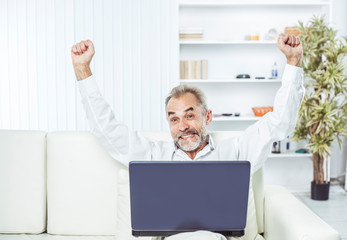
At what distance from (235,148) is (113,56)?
2.39 m

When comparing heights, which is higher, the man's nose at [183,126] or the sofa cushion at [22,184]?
the man's nose at [183,126]

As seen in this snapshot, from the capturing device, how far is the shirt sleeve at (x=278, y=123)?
5.77ft

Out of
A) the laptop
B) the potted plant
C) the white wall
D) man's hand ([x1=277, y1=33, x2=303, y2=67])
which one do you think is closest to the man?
man's hand ([x1=277, y1=33, x2=303, y2=67])

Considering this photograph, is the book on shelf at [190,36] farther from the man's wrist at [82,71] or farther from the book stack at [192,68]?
the man's wrist at [82,71]

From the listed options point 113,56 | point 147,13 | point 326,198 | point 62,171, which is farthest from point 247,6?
point 62,171

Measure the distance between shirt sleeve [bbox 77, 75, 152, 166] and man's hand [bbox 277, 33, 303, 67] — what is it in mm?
767

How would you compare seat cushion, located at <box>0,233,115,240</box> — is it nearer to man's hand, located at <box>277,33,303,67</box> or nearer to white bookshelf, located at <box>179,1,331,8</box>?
man's hand, located at <box>277,33,303,67</box>

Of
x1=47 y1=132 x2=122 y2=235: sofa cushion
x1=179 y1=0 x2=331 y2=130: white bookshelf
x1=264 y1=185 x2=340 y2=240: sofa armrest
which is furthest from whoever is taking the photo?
x1=179 y1=0 x2=331 y2=130: white bookshelf

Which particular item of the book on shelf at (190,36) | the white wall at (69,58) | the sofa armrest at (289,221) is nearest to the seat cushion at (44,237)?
the sofa armrest at (289,221)

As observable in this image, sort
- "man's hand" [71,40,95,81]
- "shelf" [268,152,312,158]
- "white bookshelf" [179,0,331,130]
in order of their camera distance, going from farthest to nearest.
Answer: "white bookshelf" [179,0,331,130] < "shelf" [268,152,312,158] < "man's hand" [71,40,95,81]

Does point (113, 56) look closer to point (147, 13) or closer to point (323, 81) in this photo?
point (147, 13)

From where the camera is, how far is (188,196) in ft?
4.38

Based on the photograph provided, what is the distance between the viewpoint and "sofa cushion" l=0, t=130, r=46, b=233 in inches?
76.0

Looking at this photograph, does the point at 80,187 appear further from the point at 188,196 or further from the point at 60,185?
the point at 188,196
